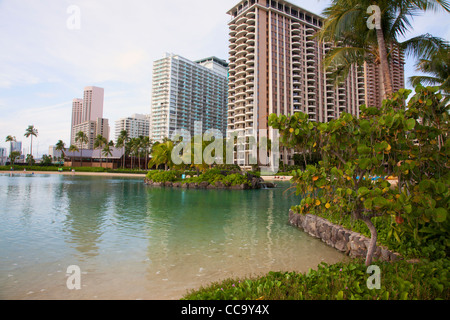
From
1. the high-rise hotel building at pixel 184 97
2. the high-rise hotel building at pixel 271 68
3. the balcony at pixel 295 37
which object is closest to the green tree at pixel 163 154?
the high-rise hotel building at pixel 271 68


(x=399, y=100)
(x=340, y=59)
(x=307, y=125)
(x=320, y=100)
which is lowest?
(x=307, y=125)

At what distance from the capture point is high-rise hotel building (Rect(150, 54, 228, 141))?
12731cm

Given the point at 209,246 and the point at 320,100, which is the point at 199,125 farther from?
the point at 209,246

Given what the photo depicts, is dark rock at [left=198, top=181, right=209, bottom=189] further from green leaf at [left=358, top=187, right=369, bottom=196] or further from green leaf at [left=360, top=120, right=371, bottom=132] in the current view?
green leaf at [left=358, top=187, right=369, bottom=196]

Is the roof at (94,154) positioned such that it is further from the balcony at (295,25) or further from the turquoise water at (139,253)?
the turquoise water at (139,253)

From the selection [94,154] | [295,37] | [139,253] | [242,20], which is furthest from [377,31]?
[94,154]

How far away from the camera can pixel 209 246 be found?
687 centimetres

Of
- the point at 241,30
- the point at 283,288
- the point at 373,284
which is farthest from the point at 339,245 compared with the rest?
the point at 241,30

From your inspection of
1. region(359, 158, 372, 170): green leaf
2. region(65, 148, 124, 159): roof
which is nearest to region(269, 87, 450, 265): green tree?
region(359, 158, 372, 170): green leaf

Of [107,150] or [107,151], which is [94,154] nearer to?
[107,151]

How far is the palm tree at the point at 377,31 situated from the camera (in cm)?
917

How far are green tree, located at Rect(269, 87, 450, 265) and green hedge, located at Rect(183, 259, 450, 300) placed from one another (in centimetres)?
51
